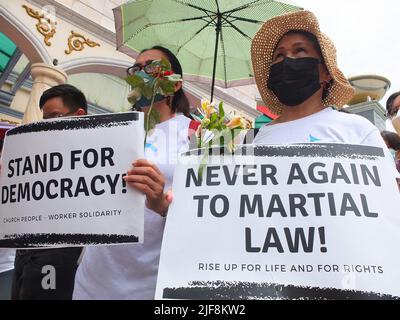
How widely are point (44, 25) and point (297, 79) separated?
595 centimetres

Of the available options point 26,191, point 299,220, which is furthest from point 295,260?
point 26,191

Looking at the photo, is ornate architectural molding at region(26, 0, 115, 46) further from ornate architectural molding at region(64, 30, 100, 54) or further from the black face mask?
the black face mask

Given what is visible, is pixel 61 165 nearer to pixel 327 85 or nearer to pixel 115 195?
pixel 115 195

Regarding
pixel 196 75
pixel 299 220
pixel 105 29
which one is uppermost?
pixel 105 29

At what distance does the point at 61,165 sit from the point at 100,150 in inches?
6.2

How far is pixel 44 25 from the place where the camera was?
6602 mm

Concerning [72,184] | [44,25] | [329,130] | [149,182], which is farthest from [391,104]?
[44,25]

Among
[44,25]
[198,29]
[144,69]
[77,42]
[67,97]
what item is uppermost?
[77,42]

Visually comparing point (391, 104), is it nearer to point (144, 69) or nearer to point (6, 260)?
point (144, 69)

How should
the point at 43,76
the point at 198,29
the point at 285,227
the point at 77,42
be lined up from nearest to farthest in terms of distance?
1. the point at 285,227
2. the point at 198,29
3. the point at 43,76
4. the point at 77,42

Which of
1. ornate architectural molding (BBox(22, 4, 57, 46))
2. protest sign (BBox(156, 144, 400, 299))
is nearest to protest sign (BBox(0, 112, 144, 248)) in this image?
protest sign (BBox(156, 144, 400, 299))

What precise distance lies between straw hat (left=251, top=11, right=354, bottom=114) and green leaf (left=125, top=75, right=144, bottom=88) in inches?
23.7

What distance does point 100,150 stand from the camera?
1479 mm

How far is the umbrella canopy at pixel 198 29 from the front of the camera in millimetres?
3328
